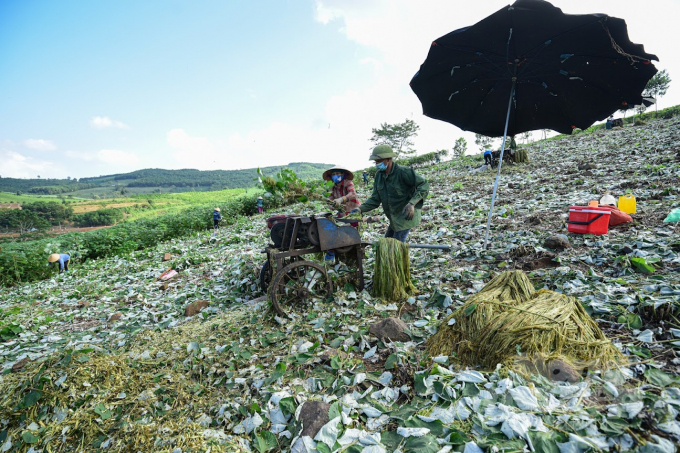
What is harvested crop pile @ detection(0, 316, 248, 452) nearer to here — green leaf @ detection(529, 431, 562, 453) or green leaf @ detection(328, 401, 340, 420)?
green leaf @ detection(328, 401, 340, 420)

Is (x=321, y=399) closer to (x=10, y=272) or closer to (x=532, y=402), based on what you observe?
(x=532, y=402)

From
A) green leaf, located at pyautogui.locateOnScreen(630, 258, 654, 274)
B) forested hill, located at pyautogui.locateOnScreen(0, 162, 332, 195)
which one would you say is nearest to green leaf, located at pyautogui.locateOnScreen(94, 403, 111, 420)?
green leaf, located at pyautogui.locateOnScreen(630, 258, 654, 274)

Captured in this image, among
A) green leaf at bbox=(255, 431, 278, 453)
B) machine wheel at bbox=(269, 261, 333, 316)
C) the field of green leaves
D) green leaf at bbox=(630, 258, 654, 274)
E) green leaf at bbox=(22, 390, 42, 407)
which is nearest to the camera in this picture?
the field of green leaves

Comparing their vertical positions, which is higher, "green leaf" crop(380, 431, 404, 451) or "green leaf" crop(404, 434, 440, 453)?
"green leaf" crop(404, 434, 440, 453)

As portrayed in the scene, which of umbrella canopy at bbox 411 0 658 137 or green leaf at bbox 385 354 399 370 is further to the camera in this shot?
umbrella canopy at bbox 411 0 658 137

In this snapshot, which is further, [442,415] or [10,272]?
[10,272]

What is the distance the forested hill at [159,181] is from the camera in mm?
107875

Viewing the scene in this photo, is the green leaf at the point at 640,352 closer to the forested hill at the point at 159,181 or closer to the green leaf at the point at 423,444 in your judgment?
the green leaf at the point at 423,444

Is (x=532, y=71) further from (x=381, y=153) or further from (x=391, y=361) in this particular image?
(x=391, y=361)

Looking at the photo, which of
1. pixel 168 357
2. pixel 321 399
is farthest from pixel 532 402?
pixel 168 357

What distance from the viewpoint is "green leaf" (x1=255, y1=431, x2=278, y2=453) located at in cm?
213

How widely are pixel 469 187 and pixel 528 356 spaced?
10729 mm

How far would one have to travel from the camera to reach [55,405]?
270 cm

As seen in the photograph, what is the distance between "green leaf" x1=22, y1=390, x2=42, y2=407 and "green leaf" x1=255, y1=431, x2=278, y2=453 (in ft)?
6.96
